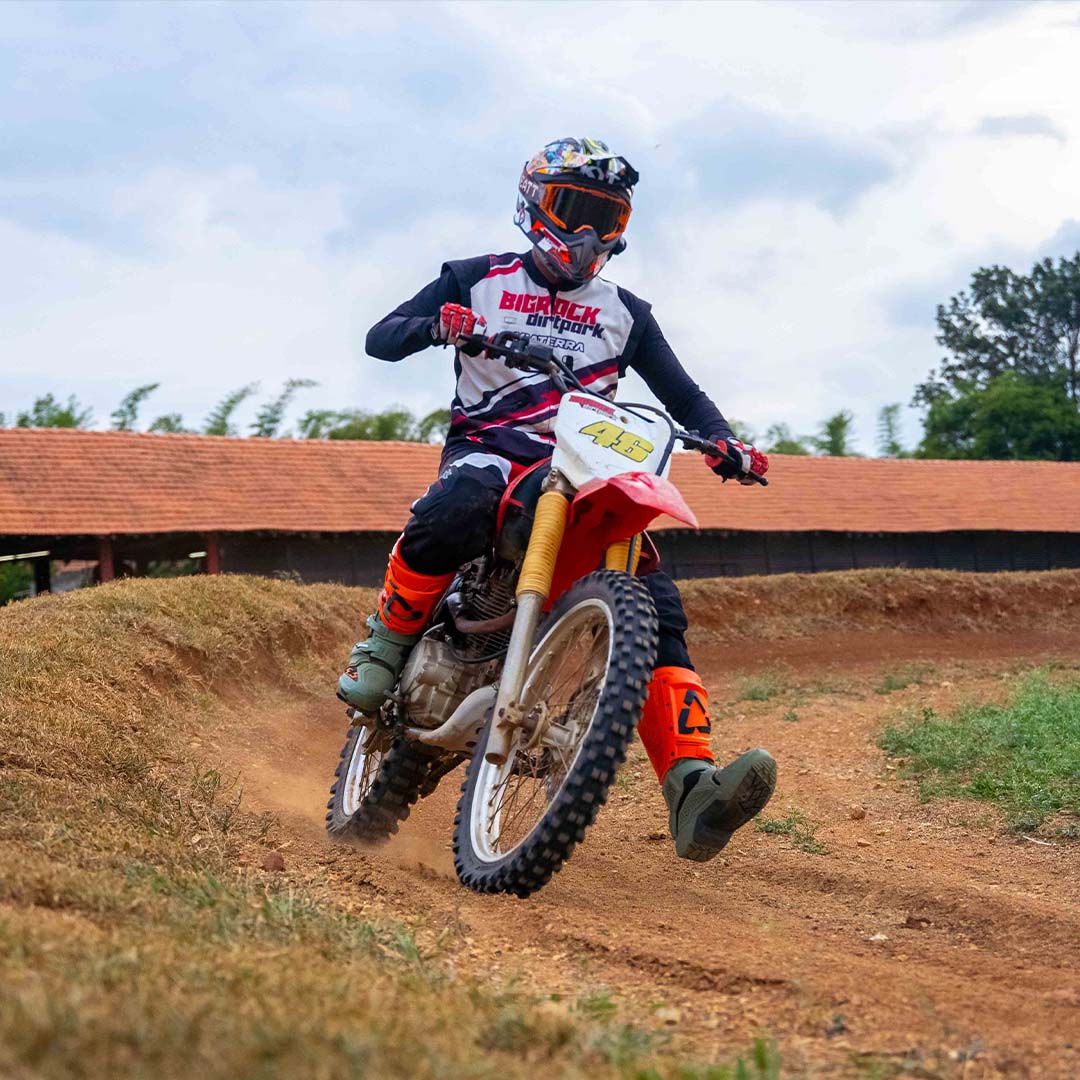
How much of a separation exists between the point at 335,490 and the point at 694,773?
63.2 feet

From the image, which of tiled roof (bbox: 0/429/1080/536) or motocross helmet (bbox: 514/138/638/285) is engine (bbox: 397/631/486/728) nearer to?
motocross helmet (bbox: 514/138/638/285)

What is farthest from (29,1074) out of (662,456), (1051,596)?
(1051,596)

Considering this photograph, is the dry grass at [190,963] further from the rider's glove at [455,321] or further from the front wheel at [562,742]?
the rider's glove at [455,321]

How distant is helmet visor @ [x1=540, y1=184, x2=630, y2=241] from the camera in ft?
16.5

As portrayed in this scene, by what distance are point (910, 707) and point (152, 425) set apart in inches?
942

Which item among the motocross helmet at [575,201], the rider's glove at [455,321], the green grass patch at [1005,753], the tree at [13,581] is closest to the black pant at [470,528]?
the rider's glove at [455,321]

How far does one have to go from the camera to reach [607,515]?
4.57m

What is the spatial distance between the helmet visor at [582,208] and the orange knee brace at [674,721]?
177cm

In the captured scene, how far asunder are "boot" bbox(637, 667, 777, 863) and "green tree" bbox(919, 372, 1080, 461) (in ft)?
134

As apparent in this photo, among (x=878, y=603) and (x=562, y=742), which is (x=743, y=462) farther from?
(x=878, y=603)

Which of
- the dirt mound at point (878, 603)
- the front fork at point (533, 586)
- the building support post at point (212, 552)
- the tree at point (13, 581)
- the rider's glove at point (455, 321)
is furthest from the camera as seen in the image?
the tree at point (13, 581)

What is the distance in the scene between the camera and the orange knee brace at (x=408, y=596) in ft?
16.4

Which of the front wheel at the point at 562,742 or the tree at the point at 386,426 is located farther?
the tree at the point at 386,426

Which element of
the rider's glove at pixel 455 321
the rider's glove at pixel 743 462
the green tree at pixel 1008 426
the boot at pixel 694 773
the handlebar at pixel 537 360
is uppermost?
the green tree at pixel 1008 426
